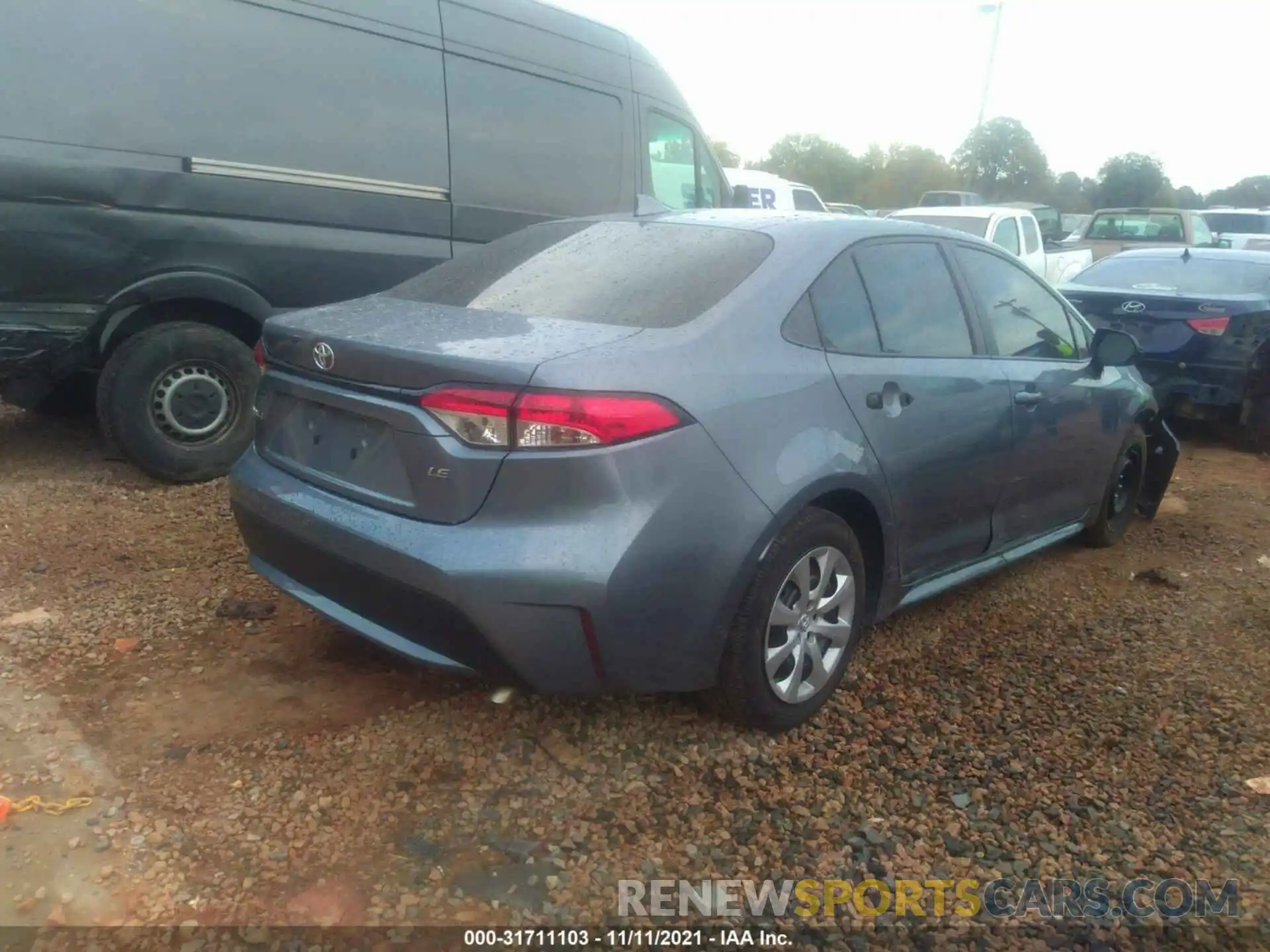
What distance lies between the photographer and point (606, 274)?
3.16 meters

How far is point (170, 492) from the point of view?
4.97m

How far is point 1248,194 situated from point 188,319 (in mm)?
63220

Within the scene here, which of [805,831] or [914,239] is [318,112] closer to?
[914,239]

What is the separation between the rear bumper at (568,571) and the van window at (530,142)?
3.42 metres

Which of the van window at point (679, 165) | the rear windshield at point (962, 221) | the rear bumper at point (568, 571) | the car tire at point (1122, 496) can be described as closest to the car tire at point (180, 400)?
the rear bumper at point (568, 571)

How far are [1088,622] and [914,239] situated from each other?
5.73ft

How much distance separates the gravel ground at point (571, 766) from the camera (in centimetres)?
239

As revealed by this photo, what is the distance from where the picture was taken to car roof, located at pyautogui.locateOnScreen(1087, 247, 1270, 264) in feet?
25.0

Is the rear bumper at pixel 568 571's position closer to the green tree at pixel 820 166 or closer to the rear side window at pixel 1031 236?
the rear side window at pixel 1031 236

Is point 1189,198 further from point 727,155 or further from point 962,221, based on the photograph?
point 962,221

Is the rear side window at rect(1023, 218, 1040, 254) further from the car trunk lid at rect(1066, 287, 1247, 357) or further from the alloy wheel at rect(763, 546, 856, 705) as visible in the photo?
the alloy wheel at rect(763, 546, 856, 705)

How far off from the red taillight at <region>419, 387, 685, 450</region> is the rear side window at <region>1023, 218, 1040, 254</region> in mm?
10325

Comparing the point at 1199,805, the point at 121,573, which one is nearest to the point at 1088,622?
the point at 1199,805

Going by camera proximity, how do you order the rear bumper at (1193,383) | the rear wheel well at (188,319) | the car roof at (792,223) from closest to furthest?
the car roof at (792,223)
the rear wheel well at (188,319)
the rear bumper at (1193,383)
